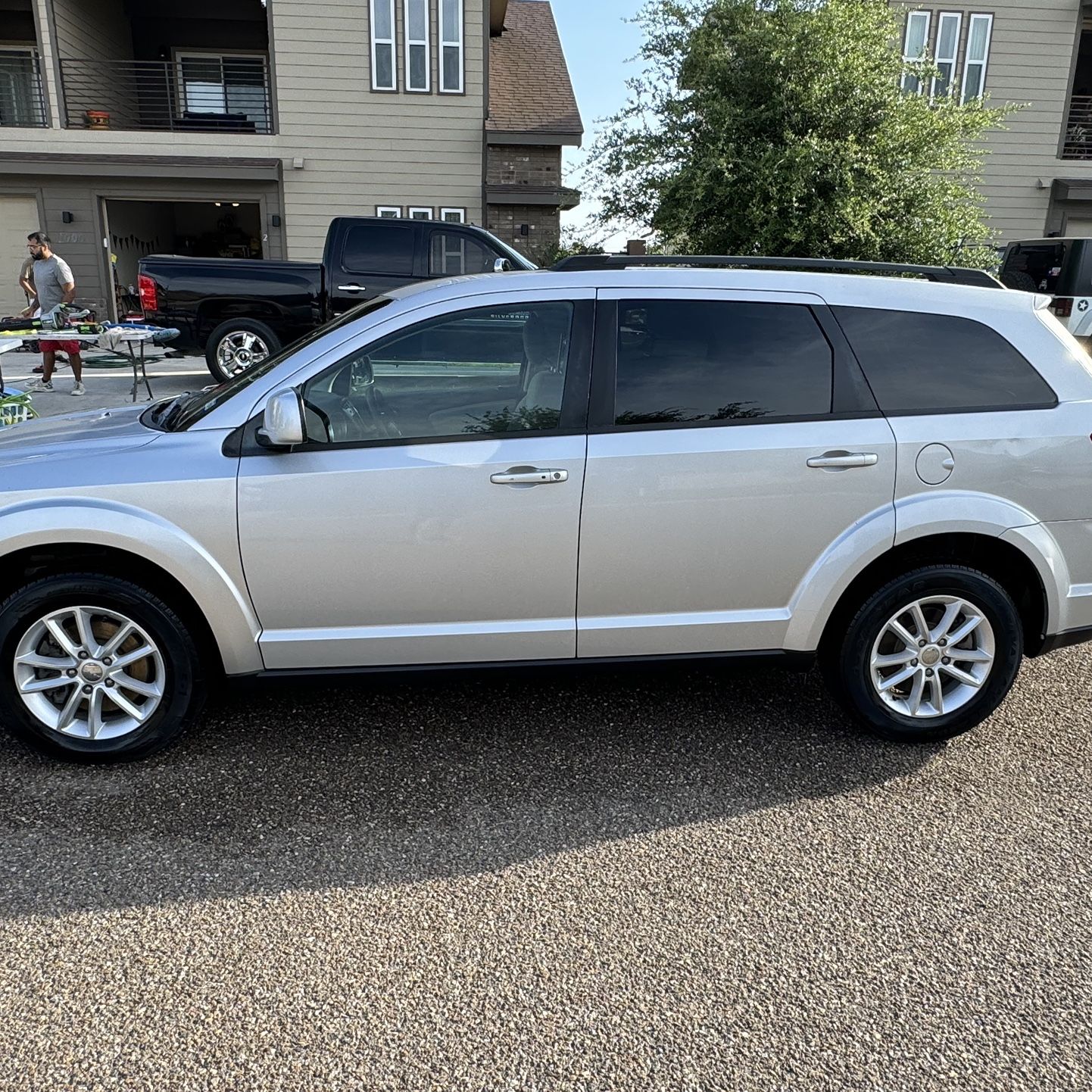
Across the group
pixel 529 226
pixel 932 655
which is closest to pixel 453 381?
pixel 932 655

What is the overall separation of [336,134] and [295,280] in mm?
7772

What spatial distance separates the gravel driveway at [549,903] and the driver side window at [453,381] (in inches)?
38.4

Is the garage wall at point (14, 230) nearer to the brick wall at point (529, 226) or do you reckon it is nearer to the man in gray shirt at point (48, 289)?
the man in gray shirt at point (48, 289)

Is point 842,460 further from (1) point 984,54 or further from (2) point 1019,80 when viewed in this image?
(2) point 1019,80

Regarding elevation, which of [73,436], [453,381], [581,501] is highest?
[453,381]

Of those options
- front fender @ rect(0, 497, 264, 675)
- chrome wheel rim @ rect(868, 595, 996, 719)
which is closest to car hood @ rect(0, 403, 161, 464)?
front fender @ rect(0, 497, 264, 675)

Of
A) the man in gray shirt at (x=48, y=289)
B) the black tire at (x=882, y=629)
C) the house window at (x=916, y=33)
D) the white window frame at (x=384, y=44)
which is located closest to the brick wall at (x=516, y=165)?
the white window frame at (x=384, y=44)

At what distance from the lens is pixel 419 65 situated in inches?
701

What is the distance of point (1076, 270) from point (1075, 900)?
11920 millimetres

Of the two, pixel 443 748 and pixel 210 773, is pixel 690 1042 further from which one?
pixel 210 773

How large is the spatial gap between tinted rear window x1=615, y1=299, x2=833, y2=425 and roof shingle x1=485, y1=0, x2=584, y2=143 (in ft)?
51.1

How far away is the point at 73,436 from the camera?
3.66m

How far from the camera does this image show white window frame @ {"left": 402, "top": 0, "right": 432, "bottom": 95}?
17656 mm

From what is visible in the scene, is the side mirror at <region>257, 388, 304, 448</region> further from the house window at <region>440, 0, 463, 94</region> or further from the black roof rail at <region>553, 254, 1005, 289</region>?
the house window at <region>440, 0, 463, 94</region>
